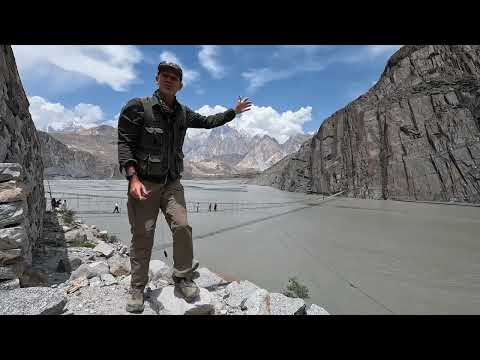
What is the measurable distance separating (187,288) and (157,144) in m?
1.64

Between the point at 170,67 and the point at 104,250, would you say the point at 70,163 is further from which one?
the point at 170,67

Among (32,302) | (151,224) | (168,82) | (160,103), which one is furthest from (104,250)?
(168,82)

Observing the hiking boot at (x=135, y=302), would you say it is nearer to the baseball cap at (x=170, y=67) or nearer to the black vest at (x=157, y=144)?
the black vest at (x=157, y=144)

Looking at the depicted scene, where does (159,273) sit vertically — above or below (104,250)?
above

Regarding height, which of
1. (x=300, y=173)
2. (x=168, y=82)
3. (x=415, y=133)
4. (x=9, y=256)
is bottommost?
(x=9, y=256)

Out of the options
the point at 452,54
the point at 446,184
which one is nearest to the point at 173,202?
the point at 446,184

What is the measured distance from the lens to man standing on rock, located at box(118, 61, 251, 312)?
106 inches

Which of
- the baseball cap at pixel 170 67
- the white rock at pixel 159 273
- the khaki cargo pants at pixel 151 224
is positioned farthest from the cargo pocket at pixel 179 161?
the white rock at pixel 159 273

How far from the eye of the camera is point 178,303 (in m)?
2.99

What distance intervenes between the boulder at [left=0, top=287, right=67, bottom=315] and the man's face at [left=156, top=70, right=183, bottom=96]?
7.73 feet

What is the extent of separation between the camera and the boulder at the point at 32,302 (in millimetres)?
2434

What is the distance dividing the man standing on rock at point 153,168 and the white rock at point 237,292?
78 centimetres
